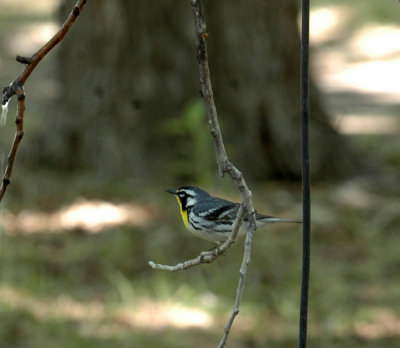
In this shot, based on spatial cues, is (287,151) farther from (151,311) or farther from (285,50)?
(151,311)

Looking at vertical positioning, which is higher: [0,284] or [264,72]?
[264,72]

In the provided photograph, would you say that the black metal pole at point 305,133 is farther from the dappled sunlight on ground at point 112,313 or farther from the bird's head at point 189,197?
the dappled sunlight on ground at point 112,313

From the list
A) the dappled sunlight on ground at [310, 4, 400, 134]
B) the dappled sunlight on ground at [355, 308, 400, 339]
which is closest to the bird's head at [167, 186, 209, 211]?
the dappled sunlight on ground at [355, 308, 400, 339]

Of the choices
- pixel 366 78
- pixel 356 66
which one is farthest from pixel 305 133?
pixel 356 66

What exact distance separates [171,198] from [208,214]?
503cm

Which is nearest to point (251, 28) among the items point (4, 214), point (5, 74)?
point (4, 214)

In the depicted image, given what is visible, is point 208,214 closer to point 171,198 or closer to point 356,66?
point 171,198

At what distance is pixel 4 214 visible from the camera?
7.11 metres

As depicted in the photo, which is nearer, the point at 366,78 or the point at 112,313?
the point at 112,313

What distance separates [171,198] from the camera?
751cm

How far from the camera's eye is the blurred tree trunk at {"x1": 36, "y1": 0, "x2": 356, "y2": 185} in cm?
756

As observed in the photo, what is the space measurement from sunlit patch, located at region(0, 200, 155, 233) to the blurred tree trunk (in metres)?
0.52

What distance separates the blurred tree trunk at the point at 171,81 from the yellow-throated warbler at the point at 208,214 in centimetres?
484

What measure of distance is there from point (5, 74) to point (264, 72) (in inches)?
286
